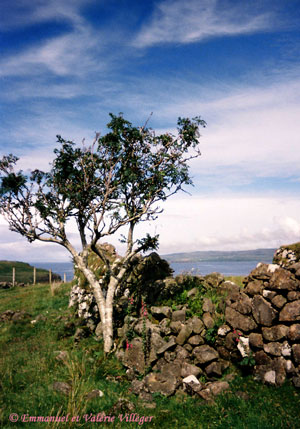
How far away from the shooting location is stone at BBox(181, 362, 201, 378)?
9945 millimetres

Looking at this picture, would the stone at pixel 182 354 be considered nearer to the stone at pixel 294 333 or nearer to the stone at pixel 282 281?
the stone at pixel 294 333

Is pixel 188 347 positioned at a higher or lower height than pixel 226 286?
lower

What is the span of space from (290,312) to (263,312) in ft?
2.74

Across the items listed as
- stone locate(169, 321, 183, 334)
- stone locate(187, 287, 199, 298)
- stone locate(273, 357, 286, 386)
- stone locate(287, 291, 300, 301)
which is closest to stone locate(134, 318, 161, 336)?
stone locate(169, 321, 183, 334)

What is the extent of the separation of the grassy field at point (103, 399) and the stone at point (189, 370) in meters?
0.96

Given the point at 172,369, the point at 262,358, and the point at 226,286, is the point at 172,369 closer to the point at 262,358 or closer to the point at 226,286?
the point at 262,358

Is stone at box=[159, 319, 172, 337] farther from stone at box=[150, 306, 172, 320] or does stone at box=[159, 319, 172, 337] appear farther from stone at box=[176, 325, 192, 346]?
stone at box=[176, 325, 192, 346]

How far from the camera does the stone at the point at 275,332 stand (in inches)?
379

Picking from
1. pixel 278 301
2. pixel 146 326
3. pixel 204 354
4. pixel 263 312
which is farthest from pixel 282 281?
pixel 146 326

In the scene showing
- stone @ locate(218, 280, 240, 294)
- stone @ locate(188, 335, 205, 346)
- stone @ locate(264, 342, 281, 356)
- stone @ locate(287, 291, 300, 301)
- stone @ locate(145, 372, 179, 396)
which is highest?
stone @ locate(287, 291, 300, 301)

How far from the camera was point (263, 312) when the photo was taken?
400 inches

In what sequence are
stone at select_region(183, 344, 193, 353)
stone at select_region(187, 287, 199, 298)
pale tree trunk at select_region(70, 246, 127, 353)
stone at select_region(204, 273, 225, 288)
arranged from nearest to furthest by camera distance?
stone at select_region(183, 344, 193, 353) → pale tree trunk at select_region(70, 246, 127, 353) → stone at select_region(187, 287, 199, 298) → stone at select_region(204, 273, 225, 288)

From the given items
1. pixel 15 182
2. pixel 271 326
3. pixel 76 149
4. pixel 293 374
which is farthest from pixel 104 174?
pixel 293 374

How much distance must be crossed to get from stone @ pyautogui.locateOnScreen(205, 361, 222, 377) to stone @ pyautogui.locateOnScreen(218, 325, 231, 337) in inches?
36.9
